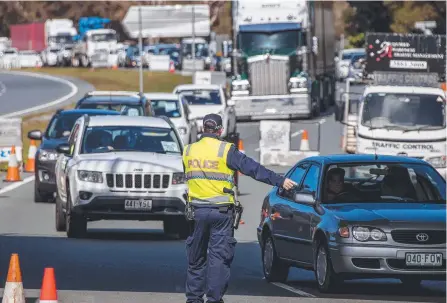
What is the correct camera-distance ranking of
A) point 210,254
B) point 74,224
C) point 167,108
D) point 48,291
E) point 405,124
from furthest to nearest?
1. point 167,108
2. point 405,124
3. point 74,224
4. point 210,254
5. point 48,291

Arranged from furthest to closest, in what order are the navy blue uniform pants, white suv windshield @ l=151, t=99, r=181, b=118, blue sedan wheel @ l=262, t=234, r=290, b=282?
white suv windshield @ l=151, t=99, r=181, b=118 < blue sedan wheel @ l=262, t=234, r=290, b=282 < the navy blue uniform pants

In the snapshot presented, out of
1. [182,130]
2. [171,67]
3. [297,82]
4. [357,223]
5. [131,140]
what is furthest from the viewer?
[171,67]

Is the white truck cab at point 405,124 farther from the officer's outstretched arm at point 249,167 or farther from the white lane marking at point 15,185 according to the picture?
the officer's outstretched arm at point 249,167

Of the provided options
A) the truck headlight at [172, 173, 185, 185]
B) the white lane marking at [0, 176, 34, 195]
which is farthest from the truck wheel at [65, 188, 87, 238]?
the white lane marking at [0, 176, 34, 195]

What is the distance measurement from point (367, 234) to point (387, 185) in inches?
47.2

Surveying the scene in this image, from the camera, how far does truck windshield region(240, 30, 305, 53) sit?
43.4 meters

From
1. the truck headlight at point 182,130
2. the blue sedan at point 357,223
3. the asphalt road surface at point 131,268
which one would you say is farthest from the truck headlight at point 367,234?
the truck headlight at point 182,130

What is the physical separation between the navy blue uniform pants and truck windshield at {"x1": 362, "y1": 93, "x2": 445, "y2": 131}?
56.5 feet

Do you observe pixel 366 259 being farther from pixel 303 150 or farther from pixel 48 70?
pixel 48 70

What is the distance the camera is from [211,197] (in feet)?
37.4

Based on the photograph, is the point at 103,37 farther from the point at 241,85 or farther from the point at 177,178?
the point at 177,178

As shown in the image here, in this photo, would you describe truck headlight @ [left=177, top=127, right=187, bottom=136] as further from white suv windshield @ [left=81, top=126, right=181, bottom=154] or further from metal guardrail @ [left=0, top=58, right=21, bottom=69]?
metal guardrail @ [left=0, top=58, right=21, bottom=69]

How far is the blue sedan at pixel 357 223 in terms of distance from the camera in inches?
492

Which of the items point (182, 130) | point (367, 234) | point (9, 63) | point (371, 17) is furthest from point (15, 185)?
point (9, 63)
